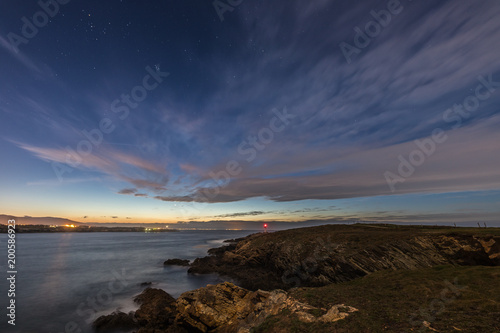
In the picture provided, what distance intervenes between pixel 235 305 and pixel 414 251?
23.5 metres

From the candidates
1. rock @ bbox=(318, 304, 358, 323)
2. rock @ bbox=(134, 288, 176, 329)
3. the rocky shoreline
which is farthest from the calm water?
rock @ bbox=(318, 304, 358, 323)

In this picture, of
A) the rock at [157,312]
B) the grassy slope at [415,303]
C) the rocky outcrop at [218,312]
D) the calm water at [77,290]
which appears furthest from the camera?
the calm water at [77,290]

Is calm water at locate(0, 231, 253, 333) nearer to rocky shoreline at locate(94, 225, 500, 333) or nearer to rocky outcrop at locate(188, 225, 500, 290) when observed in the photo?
rocky shoreline at locate(94, 225, 500, 333)

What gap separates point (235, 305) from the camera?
19078 millimetres

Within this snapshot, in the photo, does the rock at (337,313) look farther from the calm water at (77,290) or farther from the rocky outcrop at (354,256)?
the calm water at (77,290)

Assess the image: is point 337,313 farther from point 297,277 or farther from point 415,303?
point 297,277

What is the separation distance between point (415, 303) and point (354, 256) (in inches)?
622

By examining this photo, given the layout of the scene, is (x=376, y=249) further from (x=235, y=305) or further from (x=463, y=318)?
(x=235, y=305)

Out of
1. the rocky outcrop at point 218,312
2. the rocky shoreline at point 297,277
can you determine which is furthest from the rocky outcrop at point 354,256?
the rocky outcrop at point 218,312

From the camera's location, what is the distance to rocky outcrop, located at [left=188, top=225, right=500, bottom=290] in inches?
960

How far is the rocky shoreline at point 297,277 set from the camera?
16562 mm

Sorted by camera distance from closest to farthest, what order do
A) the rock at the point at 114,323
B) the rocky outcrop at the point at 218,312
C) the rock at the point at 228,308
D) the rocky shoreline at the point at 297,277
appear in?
1. the rocky outcrop at the point at 218,312
2. the rock at the point at 228,308
3. the rocky shoreline at the point at 297,277
4. the rock at the point at 114,323

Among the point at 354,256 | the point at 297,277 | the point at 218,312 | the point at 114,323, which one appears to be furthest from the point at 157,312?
the point at 354,256

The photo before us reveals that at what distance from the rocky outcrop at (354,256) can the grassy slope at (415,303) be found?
5537mm
